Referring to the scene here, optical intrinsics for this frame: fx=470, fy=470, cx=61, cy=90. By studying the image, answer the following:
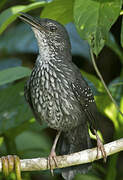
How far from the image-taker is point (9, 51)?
17.8ft

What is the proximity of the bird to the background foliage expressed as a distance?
0.38ft

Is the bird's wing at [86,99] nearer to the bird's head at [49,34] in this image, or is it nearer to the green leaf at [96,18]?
the bird's head at [49,34]

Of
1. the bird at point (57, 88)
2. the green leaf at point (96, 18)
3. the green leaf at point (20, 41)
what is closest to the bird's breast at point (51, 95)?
the bird at point (57, 88)

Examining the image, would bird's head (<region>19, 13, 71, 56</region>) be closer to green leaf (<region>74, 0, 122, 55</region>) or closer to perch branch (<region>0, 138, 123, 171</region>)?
green leaf (<region>74, 0, 122, 55</region>)

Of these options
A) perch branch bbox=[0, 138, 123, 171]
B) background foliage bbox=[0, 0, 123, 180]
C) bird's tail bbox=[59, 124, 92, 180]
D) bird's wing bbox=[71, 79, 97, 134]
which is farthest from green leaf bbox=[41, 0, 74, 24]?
perch branch bbox=[0, 138, 123, 171]

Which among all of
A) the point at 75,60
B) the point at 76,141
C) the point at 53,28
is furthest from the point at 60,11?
the point at 75,60

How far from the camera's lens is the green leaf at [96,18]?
281 cm

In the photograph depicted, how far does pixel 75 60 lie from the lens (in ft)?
19.3

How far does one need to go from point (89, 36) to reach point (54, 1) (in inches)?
26.6

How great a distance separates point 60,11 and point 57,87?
0.56 meters

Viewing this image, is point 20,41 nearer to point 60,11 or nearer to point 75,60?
point 75,60

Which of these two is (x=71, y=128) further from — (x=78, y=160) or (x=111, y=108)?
(x=78, y=160)

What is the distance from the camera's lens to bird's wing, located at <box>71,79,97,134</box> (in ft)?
11.3

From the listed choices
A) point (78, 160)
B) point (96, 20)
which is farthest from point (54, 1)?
point (78, 160)
